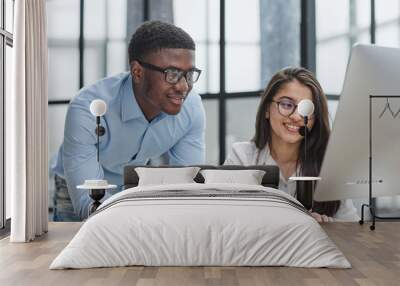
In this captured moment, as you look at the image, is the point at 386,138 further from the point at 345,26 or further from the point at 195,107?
the point at 195,107

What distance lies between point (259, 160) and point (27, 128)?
94.8 inches

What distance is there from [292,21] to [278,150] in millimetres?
1348

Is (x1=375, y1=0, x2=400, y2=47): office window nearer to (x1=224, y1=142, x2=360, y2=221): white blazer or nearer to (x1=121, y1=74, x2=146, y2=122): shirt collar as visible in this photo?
(x1=224, y1=142, x2=360, y2=221): white blazer

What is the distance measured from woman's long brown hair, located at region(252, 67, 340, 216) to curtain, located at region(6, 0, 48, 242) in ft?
7.26

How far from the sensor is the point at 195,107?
6211mm

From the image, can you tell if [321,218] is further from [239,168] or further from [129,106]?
[129,106]

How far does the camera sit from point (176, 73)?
6129 mm

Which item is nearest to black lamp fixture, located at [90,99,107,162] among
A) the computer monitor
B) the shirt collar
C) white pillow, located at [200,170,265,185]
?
the shirt collar

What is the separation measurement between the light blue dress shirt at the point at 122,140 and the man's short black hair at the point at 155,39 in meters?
0.28

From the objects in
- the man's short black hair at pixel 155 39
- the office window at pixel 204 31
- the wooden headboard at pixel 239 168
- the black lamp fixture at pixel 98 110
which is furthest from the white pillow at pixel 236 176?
the man's short black hair at pixel 155 39

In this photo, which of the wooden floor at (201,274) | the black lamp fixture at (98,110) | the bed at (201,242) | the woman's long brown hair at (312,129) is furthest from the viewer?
the woman's long brown hair at (312,129)

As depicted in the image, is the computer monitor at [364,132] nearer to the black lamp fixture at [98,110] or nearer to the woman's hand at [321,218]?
the woman's hand at [321,218]

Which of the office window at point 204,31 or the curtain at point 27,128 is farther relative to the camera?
the office window at point 204,31

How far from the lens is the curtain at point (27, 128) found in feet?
16.3
